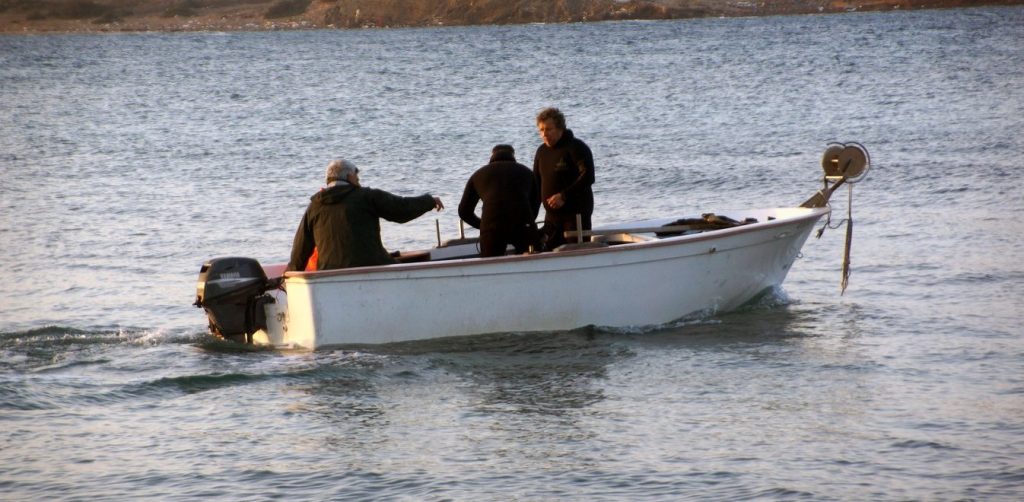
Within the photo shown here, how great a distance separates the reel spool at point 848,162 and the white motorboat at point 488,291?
0.81m

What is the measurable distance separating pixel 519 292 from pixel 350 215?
1412mm

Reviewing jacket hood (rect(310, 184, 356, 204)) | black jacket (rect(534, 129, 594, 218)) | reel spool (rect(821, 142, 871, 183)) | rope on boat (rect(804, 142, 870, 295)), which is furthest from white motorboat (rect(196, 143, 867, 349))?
reel spool (rect(821, 142, 871, 183))

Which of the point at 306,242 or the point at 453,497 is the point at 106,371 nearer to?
the point at 306,242

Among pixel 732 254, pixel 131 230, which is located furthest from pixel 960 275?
pixel 131 230

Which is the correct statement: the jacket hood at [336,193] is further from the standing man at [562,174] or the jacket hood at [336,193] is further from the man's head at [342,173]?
the standing man at [562,174]

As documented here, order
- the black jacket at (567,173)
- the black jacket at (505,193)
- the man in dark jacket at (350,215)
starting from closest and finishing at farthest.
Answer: the man in dark jacket at (350,215) → the black jacket at (505,193) → the black jacket at (567,173)

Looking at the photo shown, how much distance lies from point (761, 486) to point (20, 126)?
35.7m

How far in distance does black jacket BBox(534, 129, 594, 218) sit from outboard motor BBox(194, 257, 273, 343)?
2.34 m

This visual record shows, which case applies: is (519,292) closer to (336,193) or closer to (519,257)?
(519,257)

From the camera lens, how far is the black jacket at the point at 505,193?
10.5 metres

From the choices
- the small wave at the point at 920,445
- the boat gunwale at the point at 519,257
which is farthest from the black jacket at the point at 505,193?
the small wave at the point at 920,445

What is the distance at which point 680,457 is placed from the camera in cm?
797

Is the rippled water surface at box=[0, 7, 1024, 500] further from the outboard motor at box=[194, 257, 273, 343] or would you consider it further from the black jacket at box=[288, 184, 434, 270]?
the black jacket at box=[288, 184, 434, 270]

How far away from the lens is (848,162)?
1186cm
